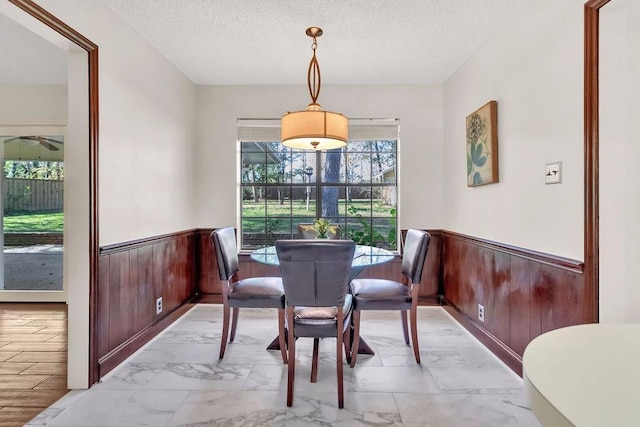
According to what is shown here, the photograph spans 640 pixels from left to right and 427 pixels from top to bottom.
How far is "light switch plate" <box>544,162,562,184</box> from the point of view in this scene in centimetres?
196

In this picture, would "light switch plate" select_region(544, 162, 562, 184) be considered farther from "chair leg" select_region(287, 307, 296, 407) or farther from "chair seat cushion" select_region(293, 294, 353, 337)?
"chair leg" select_region(287, 307, 296, 407)

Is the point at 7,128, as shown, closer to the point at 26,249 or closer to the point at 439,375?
the point at 26,249

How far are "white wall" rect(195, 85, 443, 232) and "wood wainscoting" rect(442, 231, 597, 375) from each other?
27.9 inches

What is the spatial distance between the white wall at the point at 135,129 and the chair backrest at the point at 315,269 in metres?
1.29

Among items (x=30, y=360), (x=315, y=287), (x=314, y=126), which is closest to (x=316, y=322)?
(x=315, y=287)

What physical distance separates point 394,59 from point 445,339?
2.50 m

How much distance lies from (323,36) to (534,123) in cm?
166

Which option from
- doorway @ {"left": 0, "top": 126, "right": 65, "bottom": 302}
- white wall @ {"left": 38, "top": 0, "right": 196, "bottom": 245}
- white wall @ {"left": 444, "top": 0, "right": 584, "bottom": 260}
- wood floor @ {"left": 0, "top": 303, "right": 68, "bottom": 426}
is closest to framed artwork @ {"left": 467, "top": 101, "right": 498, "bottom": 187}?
white wall @ {"left": 444, "top": 0, "right": 584, "bottom": 260}

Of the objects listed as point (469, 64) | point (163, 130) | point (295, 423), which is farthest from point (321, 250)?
point (469, 64)

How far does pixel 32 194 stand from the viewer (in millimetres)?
3955

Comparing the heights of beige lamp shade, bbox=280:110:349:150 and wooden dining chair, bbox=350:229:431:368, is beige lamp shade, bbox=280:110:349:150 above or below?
above

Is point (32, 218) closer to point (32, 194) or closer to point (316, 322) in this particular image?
point (32, 194)

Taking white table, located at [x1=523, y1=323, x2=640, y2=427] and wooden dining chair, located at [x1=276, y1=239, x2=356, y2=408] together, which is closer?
white table, located at [x1=523, y1=323, x2=640, y2=427]

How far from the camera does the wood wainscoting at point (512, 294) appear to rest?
1.91m
